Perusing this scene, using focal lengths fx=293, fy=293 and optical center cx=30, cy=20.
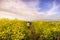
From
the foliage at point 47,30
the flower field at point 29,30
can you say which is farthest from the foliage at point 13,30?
the foliage at point 47,30

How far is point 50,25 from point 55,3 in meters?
0.39

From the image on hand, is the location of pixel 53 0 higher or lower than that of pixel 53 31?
higher

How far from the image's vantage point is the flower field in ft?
15.9

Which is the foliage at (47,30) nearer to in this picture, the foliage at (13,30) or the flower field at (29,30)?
the flower field at (29,30)

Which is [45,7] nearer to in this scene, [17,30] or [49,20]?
[49,20]

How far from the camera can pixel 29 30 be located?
4902 millimetres

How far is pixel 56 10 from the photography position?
501cm

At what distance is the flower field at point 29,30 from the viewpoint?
191 inches

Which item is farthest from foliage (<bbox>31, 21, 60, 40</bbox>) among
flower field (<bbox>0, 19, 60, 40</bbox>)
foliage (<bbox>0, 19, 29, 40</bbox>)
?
foliage (<bbox>0, 19, 29, 40</bbox>)

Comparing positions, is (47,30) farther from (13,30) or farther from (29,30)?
(13,30)

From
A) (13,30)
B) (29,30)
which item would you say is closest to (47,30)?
(29,30)

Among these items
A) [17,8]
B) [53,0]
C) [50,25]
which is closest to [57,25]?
[50,25]

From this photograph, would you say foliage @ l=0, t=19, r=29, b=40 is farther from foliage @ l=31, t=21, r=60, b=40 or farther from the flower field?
foliage @ l=31, t=21, r=60, b=40

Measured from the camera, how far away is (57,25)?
4.90 metres
